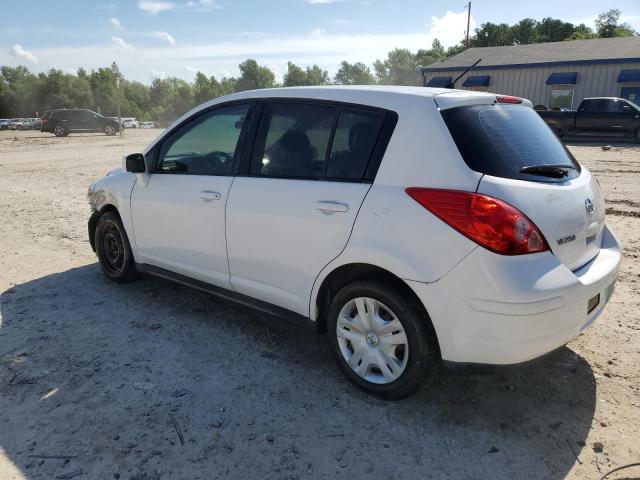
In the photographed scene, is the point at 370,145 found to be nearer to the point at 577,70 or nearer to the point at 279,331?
the point at 279,331

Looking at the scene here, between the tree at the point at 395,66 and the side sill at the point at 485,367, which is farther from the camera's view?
the tree at the point at 395,66

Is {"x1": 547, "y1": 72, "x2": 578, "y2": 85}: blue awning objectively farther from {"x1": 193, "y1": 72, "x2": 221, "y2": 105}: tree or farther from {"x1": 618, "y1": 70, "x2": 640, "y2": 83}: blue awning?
{"x1": 193, "y1": 72, "x2": 221, "y2": 105}: tree

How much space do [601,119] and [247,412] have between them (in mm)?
22303

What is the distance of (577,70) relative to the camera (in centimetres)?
2869

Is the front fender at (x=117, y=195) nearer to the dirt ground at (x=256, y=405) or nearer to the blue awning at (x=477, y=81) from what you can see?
the dirt ground at (x=256, y=405)

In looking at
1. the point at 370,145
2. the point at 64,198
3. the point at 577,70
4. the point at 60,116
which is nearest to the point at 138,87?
the point at 60,116

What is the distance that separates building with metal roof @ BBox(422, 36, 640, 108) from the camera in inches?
1074

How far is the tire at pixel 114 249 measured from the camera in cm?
480

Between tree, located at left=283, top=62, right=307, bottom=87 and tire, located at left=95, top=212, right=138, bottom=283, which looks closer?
tire, located at left=95, top=212, right=138, bottom=283

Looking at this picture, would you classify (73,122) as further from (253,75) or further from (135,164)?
(253,75)

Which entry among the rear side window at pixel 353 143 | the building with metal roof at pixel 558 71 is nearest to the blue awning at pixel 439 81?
the building with metal roof at pixel 558 71

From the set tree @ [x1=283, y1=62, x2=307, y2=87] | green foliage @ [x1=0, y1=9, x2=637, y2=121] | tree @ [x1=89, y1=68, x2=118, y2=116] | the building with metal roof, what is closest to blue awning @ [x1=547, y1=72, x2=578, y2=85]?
the building with metal roof

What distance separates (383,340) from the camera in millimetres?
2969

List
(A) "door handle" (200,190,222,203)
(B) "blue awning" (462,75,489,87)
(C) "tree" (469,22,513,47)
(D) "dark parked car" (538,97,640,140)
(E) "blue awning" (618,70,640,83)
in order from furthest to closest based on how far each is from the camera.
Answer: (C) "tree" (469,22,513,47), (B) "blue awning" (462,75,489,87), (E) "blue awning" (618,70,640,83), (D) "dark parked car" (538,97,640,140), (A) "door handle" (200,190,222,203)
